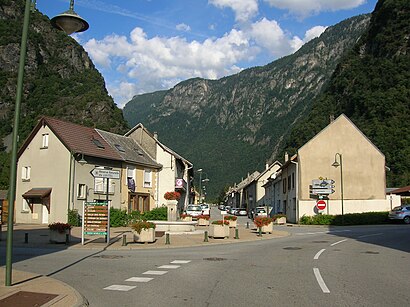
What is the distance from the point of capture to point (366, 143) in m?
45.0

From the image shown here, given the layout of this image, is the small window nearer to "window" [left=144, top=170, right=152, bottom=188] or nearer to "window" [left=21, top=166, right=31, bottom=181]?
"window" [left=21, top=166, right=31, bottom=181]

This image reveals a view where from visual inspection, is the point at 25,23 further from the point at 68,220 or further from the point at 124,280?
the point at 68,220

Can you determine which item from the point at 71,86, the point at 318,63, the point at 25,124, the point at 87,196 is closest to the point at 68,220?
the point at 87,196

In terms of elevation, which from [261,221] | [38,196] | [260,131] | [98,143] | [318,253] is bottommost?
[318,253]

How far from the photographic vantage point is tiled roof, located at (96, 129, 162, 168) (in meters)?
42.4

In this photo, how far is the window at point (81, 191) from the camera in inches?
1426

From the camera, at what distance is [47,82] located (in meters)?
110

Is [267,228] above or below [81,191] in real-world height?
below

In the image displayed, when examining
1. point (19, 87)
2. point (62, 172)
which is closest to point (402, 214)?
point (62, 172)

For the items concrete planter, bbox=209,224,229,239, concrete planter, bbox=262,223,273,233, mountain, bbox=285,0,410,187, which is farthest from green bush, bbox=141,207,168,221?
mountain, bbox=285,0,410,187

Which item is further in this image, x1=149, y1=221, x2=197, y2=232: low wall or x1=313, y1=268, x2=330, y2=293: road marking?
x1=149, y1=221, x2=197, y2=232: low wall

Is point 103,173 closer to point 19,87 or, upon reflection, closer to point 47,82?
point 19,87

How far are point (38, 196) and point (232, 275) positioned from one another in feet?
91.2

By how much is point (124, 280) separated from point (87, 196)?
27345 millimetres
